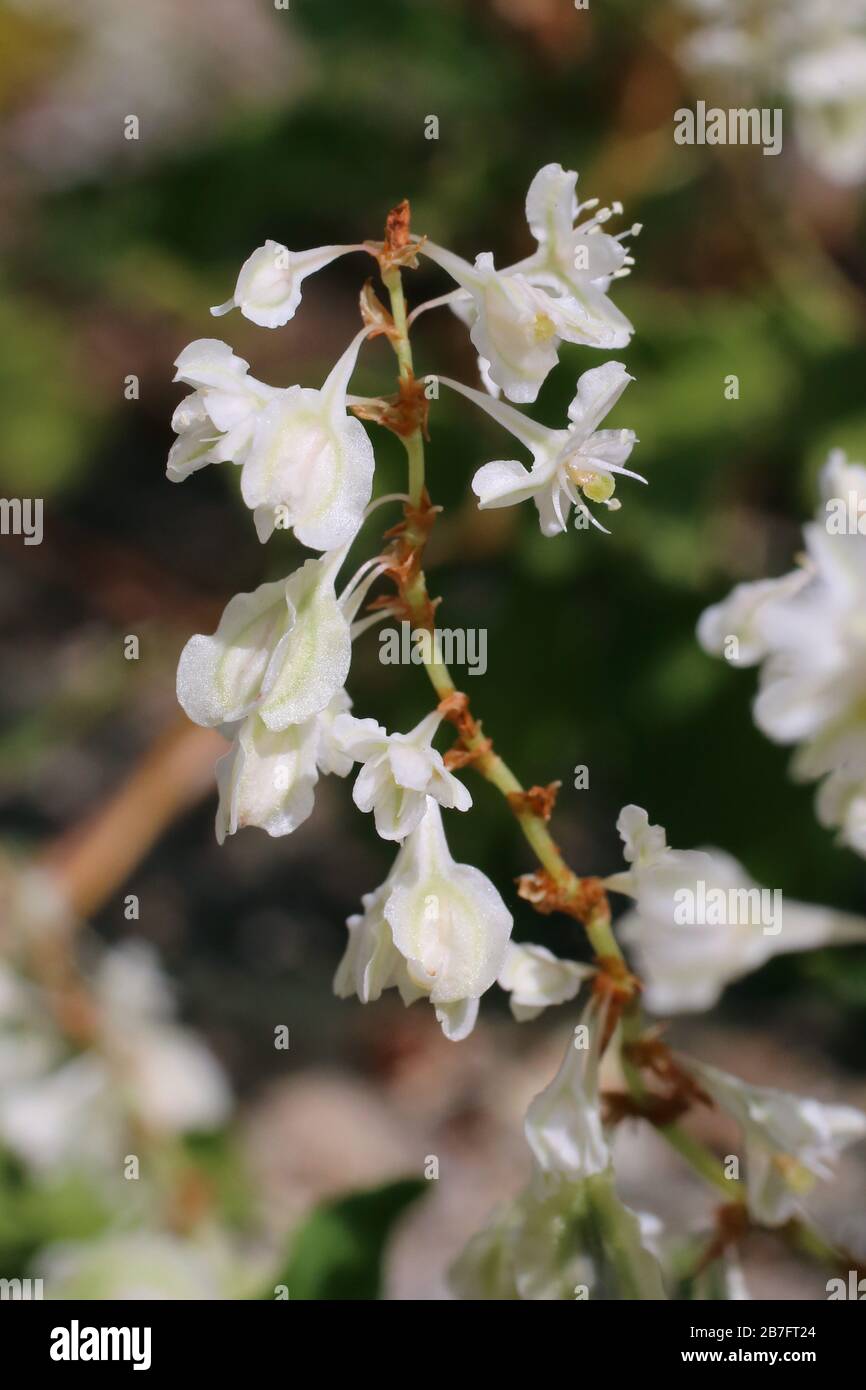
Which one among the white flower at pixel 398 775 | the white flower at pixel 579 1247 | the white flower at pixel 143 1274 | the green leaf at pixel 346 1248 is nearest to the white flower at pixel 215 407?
the white flower at pixel 398 775

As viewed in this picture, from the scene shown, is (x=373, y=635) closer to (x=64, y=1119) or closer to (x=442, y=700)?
(x=64, y=1119)

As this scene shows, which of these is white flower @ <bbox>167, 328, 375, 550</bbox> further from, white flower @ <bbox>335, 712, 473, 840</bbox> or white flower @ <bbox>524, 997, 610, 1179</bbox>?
white flower @ <bbox>524, 997, 610, 1179</bbox>

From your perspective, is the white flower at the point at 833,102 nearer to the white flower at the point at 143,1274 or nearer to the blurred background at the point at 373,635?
the blurred background at the point at 373,635

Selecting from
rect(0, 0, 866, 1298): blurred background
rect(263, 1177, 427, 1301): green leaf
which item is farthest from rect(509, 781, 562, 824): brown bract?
rect(0, 0, 866, 1298): blurred background

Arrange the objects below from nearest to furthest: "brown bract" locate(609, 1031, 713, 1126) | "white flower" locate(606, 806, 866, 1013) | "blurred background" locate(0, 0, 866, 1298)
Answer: "brown bract" locate(609, 1031, 713, 1126), "white flower" locate(606, 806, 866, 1013), "blurred background" locate(0, 0, 866, 1298)

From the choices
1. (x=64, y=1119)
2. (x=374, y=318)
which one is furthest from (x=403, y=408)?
(x=64, y=1119)
